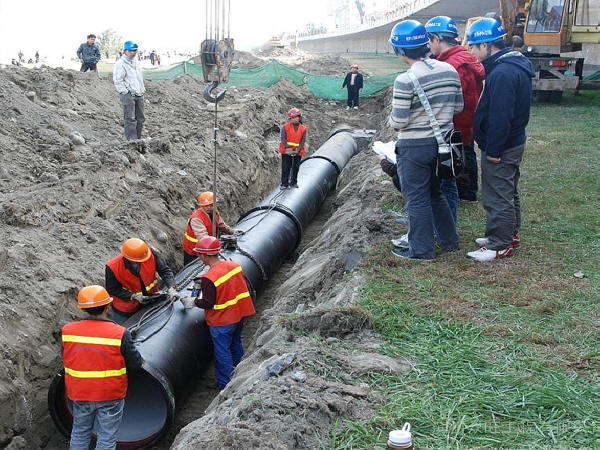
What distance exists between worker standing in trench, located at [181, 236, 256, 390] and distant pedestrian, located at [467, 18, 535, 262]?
242 cm

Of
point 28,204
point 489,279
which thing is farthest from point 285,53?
point 489,279

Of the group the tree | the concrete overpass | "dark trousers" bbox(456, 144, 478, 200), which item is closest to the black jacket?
"dark trousers" bbox(456, 144, 478, 200)

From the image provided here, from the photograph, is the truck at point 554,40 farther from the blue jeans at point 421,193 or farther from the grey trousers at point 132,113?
the blue jeans at point 421,193

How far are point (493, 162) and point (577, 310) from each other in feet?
4.87

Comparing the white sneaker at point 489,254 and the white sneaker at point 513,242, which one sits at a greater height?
the white sneaker at point 513,242

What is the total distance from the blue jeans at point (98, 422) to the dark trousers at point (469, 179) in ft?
13.9

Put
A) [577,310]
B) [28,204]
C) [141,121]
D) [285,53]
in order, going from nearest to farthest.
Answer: [577,310]
[28,204]
[141,121]
[285,53]

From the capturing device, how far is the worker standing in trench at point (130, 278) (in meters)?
6.71

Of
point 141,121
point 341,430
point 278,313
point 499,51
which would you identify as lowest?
point 278,313

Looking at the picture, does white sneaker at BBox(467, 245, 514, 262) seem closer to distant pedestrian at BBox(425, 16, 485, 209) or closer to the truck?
distant pedestrian at BBox(425, 16, 485, 209)

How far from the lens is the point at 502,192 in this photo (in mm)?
5500

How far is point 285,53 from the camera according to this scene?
41.9 meters

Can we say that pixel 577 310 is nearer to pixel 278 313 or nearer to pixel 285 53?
pixel 278 313

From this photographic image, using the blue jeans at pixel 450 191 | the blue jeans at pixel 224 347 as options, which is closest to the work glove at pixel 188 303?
the blue jeans at pixel 224 347
